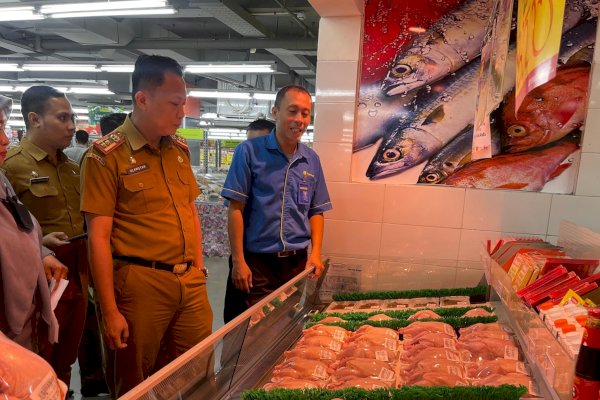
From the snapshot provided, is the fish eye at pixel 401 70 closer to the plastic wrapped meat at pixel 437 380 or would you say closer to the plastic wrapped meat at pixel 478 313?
the plastic wrapped meat at pixel 478 313

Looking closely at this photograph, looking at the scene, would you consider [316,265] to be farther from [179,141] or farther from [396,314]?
[179,141]

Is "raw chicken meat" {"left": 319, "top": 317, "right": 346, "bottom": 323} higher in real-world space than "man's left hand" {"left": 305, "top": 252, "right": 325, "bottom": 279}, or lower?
lower

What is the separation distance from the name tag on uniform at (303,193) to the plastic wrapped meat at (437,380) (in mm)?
1426

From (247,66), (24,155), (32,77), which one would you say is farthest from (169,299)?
Result: (32,77)

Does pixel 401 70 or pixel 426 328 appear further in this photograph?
pixel 401 70

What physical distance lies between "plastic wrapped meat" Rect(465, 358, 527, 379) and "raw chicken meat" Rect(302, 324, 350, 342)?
54 centimetres

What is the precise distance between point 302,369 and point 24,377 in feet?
3.52

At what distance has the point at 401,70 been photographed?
10.5 feet

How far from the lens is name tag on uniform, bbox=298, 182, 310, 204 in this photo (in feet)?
9.21

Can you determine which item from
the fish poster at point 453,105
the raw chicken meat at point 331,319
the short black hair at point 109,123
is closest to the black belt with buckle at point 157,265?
the raw chicken meat at point 331,319

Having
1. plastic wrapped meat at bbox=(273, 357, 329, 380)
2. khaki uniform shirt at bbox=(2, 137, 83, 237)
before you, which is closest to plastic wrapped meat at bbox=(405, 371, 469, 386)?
plastic wrapped meat at bbox=(273, 357, 329, 380)

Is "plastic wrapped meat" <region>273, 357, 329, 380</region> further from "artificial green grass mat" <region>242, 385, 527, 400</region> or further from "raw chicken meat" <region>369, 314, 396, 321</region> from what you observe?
"raw chicken meat" <region>369, 314, 396, 321</region>

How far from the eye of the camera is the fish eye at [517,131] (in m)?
3.00

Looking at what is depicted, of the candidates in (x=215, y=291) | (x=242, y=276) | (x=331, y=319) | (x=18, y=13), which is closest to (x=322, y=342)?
(x=331, y=319)
